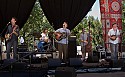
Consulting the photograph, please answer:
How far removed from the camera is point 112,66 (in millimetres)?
6113

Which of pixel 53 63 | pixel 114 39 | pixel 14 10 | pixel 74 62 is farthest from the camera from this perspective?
pixel 14 10

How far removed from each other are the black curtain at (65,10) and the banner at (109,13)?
741mm

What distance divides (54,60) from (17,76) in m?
1.18

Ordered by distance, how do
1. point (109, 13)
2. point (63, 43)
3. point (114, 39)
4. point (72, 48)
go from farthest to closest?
point (109, 13) < point (114, 39) < point (63, 43) < point (72, 48)

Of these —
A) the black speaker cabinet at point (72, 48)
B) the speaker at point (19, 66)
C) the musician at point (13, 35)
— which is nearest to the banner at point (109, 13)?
the black speaker cabinet at point (72, 48)

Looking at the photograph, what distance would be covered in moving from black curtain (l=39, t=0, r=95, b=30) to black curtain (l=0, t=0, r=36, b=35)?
543 millimetres

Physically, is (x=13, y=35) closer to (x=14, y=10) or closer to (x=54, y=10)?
(x=14, y=10)

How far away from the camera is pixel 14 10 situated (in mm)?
9344

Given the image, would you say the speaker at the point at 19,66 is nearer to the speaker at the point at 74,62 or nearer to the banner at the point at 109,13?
the speaker at the point at 74,62

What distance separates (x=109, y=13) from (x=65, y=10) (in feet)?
5.49

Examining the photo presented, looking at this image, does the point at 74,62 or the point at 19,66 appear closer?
the point at 19,66

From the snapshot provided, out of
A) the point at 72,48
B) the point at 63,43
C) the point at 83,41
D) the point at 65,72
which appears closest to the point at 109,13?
the point at 83,41

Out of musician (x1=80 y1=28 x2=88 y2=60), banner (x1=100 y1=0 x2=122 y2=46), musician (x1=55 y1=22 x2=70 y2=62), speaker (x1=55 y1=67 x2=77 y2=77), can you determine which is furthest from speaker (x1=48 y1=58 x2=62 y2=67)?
banner (x1=100 y1=0 x2=122 y2=46)

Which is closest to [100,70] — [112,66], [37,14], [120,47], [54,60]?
[112,66]
